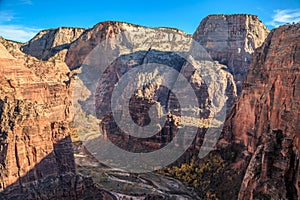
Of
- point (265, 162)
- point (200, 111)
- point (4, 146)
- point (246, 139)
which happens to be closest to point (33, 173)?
point (4, 146)

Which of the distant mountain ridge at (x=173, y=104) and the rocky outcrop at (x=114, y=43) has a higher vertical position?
the rocky outcrop at (x=114, y=43)

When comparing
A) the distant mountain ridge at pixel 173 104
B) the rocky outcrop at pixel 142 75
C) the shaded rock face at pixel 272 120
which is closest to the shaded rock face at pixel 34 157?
the distant mountain ridge at pixel 173 104

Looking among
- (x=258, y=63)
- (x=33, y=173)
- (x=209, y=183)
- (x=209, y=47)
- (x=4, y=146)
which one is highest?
(x=209, y=47)

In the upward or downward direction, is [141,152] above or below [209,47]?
below

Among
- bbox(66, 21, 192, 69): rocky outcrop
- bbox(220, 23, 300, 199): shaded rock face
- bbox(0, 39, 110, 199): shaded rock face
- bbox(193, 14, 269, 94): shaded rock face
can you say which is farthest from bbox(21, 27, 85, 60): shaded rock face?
bbox(0, 39, 110, 199): shaded rock face

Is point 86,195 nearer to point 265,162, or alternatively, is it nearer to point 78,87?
point 265,162

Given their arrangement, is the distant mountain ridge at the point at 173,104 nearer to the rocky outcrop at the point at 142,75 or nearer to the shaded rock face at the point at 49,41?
the rocky outcrop at the point at 142,75
